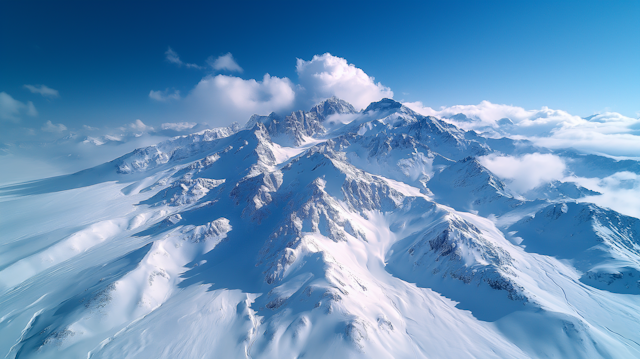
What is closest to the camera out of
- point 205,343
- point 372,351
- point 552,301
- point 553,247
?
point 372,351

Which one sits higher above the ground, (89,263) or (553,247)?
(89,263)

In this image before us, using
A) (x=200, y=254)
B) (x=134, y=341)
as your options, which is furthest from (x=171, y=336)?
(x=200, y=254)

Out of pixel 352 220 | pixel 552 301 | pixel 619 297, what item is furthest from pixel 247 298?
pixel 619 297

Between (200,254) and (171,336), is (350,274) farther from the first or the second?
(200,254)

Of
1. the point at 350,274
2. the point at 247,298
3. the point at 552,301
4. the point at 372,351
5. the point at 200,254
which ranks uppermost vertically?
the point at 200,254

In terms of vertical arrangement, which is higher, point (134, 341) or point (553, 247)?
point (134, 341)

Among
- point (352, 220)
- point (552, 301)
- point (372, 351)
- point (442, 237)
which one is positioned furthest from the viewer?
point (352, 220)

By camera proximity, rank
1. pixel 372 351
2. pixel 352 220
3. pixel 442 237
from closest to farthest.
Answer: pixel 372 351, pixel 442 237, pixel 352 220

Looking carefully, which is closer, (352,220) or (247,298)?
(247,298)

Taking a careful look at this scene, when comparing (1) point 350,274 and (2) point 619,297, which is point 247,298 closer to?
(1) point 350,274
